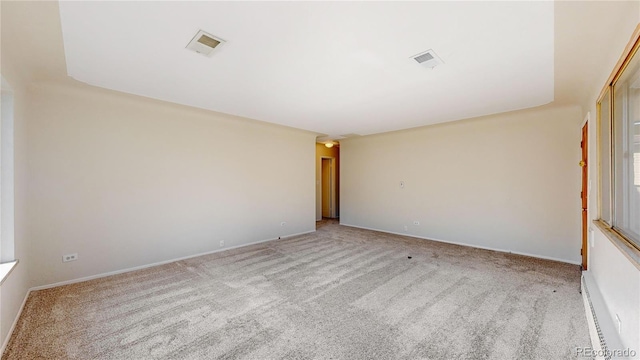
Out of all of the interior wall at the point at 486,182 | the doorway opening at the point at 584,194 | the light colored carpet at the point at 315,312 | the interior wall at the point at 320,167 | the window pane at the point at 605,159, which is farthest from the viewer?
the interior wall at the point at 320,167

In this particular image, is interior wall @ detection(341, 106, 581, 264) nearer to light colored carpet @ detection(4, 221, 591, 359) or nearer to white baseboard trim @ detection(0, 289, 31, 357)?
light colored carpet @ detection(4, 221, 591, 359)

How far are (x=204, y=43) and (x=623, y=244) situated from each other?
3.64 meters

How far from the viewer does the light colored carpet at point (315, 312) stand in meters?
1.99

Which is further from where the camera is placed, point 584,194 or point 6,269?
point 584,194

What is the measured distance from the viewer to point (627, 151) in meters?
1.96

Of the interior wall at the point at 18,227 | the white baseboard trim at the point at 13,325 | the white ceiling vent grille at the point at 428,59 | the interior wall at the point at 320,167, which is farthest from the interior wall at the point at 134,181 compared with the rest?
the white ceiling vent grille at the point at 428,59

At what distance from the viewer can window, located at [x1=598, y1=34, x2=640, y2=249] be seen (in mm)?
1815

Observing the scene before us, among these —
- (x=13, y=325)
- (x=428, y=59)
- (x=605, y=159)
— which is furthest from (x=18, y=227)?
(x=605, y=159)

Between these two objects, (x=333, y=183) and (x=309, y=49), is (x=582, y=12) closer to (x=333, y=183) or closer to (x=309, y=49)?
(x=309, y=49)

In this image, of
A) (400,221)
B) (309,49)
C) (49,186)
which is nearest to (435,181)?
(400,221)

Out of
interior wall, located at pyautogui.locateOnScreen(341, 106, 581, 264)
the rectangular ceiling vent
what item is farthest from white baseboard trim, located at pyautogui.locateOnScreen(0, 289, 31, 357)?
interior wall, located at pyautogui.locateOnScreen(341, 106, 581, 264)

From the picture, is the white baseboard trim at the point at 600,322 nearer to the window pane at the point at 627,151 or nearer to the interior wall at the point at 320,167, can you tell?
the window pane at the point at 627,151

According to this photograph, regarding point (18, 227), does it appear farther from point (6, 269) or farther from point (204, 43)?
point (204, 43)

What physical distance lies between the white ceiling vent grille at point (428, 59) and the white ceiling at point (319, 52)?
0.06 metres
